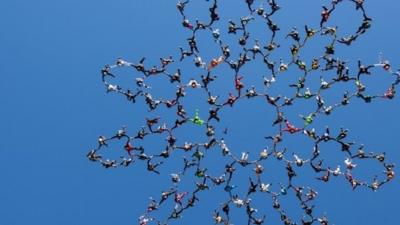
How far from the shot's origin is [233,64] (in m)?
2.07

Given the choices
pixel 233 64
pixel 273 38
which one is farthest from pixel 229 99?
pixel 273 38

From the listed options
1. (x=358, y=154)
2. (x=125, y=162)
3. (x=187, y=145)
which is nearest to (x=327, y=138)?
(x=358, y=154)

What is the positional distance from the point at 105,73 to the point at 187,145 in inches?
14.6

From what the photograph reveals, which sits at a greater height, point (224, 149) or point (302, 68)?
point (302, 68)

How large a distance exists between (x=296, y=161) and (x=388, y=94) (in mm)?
372

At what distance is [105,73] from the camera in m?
2.14

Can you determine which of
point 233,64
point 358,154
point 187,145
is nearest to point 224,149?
point 187,145

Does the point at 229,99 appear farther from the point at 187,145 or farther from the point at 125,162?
the point at 125,162

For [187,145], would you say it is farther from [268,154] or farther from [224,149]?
[268,154]

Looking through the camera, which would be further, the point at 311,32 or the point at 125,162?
the point at 125,162

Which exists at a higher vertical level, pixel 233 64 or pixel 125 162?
pixel 233 64

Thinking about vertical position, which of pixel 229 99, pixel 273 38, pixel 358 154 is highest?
pixel 273 38

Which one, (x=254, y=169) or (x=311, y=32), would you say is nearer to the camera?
(x=311, y=32)

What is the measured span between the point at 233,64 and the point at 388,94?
516 mm
